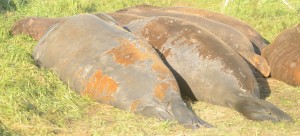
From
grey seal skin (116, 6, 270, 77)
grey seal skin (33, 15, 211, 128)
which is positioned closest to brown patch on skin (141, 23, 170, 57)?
grey seal skin (33, 15, 211, 128)

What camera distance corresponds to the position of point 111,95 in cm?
457

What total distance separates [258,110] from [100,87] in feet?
4.42

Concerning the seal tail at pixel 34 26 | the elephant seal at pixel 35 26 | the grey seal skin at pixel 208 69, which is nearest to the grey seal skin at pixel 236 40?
the grey seal skin at pixel 208 69

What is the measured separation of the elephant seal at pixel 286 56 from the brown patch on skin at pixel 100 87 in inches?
93.2

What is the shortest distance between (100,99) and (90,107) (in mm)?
121

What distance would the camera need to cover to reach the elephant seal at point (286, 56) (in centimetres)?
606

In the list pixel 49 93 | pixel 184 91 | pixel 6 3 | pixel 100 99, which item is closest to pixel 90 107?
pixel 100 99

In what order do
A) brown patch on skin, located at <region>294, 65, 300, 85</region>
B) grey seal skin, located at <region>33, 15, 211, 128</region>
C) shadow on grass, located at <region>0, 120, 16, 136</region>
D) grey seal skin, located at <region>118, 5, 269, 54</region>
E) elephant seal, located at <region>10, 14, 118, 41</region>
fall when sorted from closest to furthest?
shadow on grass, located at <region>0, 120, 16, 136</region>
grey seal skin, located at <region>33, 15, 211, 128</region>
brown patch on skin, located at <region>294, 65, 300, 85</region>
elephant seal, located at <region>10, 14, 118, 41</region>
grey seal skin, located at <region>118, 5, 269, 54</region>

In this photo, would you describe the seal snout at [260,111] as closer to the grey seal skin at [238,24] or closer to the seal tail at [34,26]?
the grey seal skin at [238,24]

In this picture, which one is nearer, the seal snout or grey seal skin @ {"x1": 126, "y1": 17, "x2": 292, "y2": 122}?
the seal snout

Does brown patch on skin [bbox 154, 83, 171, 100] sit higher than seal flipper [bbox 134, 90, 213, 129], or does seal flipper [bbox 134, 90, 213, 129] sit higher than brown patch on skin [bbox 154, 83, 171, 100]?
brown patch on skin [bbox 154, 83, 171, 100]

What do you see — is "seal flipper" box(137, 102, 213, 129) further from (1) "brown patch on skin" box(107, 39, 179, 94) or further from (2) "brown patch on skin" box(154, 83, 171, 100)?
(1) "brown patch on skin" box(107, 39, 179, 94)

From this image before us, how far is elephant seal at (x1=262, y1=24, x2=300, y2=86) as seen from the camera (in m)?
6.06

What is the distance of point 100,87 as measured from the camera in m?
4.66
